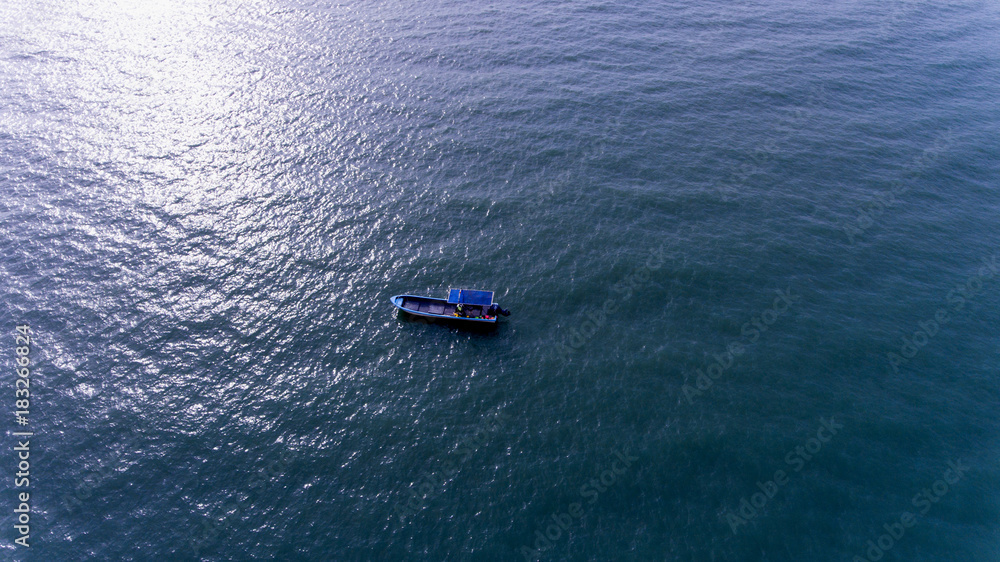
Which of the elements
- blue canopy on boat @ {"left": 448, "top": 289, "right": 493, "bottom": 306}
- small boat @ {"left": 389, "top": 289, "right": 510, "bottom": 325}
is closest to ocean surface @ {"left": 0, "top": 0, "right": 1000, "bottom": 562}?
small boat @ {"left": 389, "top": 289, "right": 510, "bottom": 325}

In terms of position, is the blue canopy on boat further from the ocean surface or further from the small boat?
the ocean surface

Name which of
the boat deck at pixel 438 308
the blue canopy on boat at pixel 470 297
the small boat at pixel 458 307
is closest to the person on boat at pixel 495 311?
the small boat at pixel 458 307

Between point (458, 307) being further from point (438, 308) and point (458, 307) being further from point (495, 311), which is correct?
point (495, 311)

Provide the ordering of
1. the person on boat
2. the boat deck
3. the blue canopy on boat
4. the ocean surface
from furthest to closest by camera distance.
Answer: the blue canopy on boat < the boat deck < the person on boat < the ocean surface

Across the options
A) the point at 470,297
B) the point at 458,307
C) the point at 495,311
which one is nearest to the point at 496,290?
the point at 470,297

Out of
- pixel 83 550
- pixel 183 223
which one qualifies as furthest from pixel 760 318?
pixel 183 223
